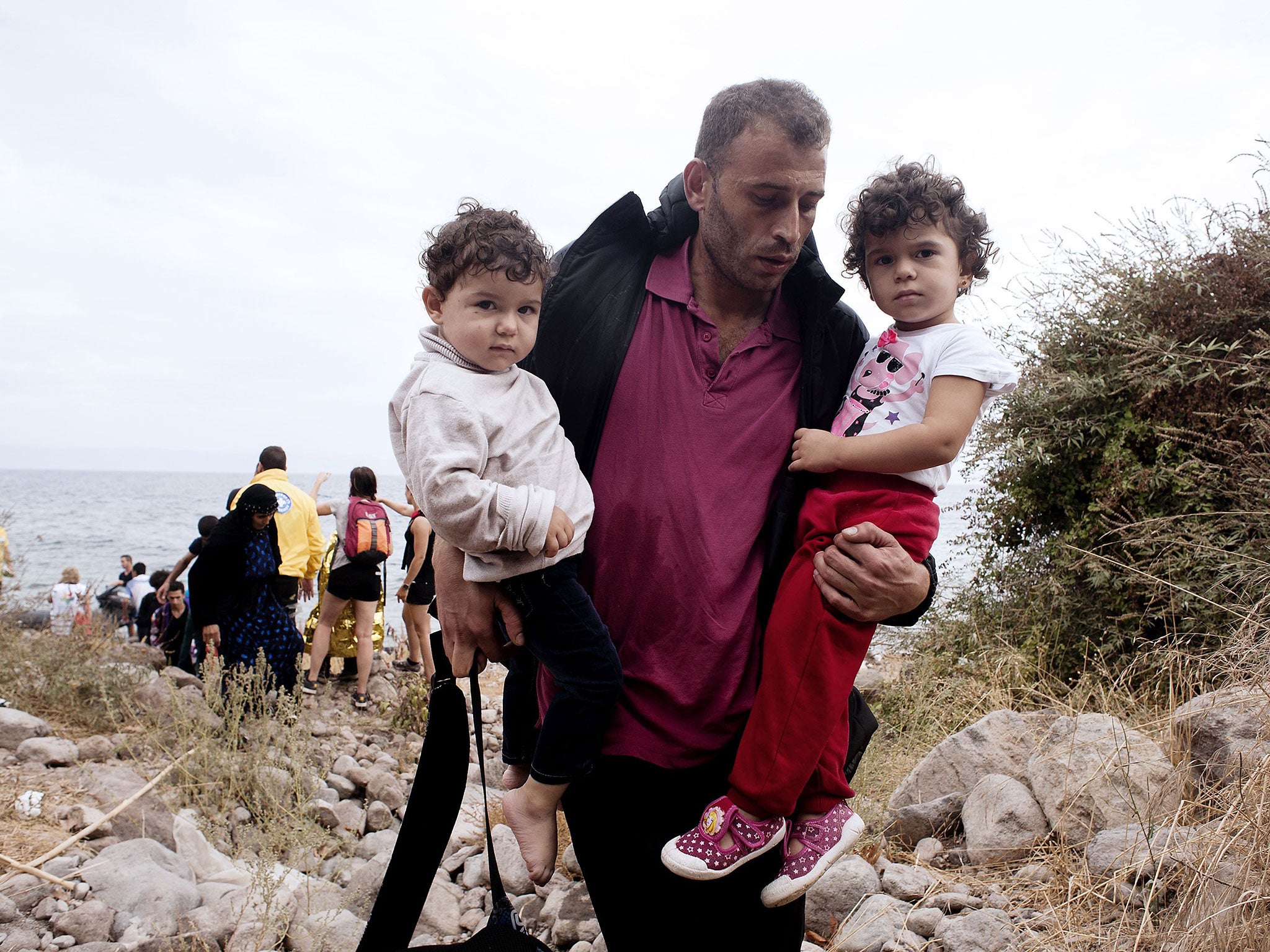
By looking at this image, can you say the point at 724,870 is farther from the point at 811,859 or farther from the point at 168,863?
the point at 168,863

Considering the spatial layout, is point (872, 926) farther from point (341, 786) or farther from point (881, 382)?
point (341, 786)

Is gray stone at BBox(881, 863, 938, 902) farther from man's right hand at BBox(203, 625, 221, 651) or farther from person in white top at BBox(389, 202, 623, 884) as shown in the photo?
man's right hand at BBox(203, 625, 221, 651)

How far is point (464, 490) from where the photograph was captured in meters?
1.86

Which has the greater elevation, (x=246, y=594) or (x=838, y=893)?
(x=246, y=594)

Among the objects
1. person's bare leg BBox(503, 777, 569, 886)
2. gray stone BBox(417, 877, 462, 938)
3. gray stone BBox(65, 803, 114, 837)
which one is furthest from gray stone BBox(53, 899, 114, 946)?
person's bare leg BBox(503, 777, 569, 886)

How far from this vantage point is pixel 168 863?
4.12 meters

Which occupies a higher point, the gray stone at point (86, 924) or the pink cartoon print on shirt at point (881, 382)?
the pink cartoon print on shirt at point (881, 382)

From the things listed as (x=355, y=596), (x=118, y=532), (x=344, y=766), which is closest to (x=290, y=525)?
(x=355, y=596)

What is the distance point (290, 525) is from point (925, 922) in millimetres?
6223

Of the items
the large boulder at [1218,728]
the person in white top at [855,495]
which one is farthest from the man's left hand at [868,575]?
the large boulder at [1218,728]

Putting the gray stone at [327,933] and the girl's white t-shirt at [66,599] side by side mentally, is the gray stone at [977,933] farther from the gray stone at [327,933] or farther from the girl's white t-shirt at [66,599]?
the girl's white t-shirt at [66,599]

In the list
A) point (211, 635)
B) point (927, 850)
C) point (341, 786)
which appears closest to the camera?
point (927, 850)

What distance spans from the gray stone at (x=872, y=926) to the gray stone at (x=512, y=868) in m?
1.59

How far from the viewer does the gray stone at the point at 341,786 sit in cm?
602
